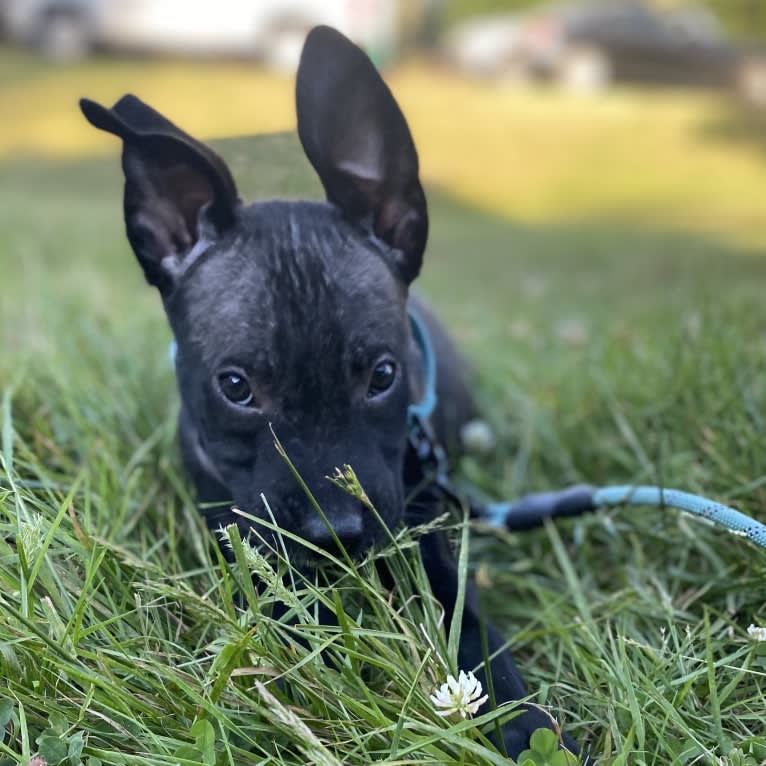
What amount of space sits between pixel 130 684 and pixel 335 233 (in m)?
A: 1.14

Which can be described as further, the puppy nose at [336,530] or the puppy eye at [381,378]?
the puppy eye at [381,378]

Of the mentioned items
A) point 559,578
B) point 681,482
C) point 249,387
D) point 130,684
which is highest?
point 249,387

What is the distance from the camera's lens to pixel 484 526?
8.00 ft

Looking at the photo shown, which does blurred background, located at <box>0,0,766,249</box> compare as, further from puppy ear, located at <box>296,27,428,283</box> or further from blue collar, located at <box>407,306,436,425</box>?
puppy ear, located at <box>296,27,428,283</box>

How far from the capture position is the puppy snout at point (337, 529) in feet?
5.57

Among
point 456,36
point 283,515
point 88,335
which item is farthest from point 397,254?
point 456,36

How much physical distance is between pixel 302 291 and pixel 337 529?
57 centimetres

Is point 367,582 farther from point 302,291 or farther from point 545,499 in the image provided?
point 545,499

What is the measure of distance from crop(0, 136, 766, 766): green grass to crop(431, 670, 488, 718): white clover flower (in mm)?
33

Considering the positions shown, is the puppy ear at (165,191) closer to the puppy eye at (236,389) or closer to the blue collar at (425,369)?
the puppy eye at (236,389)

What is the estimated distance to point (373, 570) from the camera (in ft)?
5.76

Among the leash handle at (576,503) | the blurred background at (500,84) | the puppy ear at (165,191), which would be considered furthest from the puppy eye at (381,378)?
the blurred background at (500,84)

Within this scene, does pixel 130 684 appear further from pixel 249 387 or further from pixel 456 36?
pixel 456 36

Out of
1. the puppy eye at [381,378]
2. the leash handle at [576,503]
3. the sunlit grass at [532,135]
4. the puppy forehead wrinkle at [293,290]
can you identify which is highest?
the puppy forehead wrinkle at [293,290]
